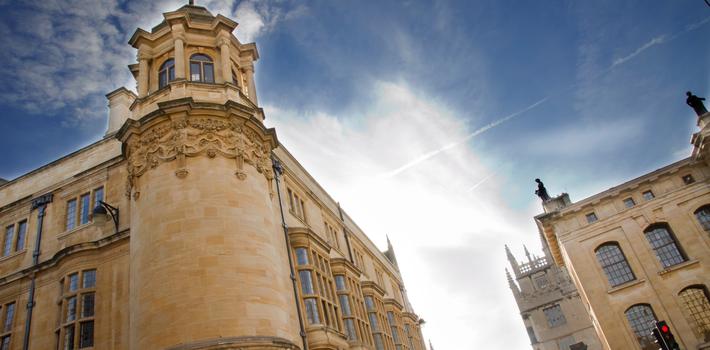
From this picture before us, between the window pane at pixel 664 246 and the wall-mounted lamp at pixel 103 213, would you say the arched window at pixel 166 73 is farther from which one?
the window pane at pixel 664 246

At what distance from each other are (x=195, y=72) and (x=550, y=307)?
76.1 meters

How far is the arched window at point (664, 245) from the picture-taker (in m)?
36.3

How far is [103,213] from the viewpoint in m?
20.5

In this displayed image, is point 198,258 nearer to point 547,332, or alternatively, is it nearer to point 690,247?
point 690,247

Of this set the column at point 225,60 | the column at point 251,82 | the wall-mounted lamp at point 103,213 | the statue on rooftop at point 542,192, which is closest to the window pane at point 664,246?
the statue on rooftop at point 542,192

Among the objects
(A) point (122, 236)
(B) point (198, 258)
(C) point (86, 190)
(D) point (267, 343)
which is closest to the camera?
(D) point (267, 343)

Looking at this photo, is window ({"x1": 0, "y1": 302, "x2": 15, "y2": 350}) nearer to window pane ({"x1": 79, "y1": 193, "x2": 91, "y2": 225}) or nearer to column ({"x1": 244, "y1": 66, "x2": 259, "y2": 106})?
window pane ({"x1": 79, "y1": 193, "x2": 91, "y2": 225})

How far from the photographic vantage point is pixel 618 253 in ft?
123

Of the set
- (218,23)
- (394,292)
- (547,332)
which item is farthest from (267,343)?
(547,332)

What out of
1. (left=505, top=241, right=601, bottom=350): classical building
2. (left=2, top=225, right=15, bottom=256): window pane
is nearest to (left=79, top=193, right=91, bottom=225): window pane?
(left=2, top=225, right=15, bottom=256): window pane

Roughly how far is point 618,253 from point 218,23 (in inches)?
1329

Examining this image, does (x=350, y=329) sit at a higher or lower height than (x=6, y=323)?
lower

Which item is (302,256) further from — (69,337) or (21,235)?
(21,235)

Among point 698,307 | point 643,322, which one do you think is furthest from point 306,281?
point 698,307
